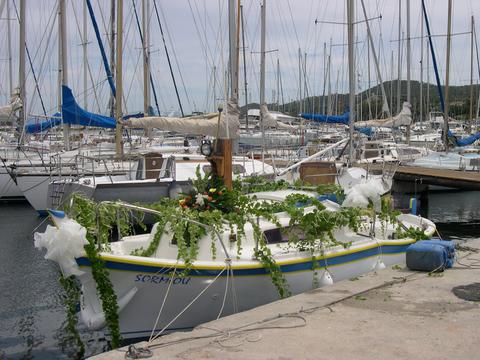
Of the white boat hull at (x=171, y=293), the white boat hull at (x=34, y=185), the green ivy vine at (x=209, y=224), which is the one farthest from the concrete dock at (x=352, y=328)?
the white boat hull at (x=34, y=185)

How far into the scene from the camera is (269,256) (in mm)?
9828

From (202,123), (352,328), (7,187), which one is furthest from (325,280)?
(7,187)

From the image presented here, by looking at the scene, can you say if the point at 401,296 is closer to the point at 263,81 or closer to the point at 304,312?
the point at 304,312

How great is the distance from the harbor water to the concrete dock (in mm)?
3937

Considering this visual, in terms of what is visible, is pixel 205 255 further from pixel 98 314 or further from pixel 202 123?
pixel 202 123

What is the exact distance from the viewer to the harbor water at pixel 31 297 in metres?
10.7

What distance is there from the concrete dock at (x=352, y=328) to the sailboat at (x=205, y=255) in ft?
3.11

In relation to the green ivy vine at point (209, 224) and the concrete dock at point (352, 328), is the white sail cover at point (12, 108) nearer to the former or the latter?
the green ivy vine at point (209, 224)

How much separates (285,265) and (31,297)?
270 inches

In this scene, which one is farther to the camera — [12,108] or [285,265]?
[12,108]

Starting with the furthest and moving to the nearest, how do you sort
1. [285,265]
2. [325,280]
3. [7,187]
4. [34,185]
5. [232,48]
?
1. [7,187]
2. [34,185]
3. [232,48]
4. [325,280]
5. [285,265]

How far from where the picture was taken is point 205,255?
32.3ft

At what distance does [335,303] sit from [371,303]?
505mm

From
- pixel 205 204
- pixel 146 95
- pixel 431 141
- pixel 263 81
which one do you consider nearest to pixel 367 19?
pixel 263 81
